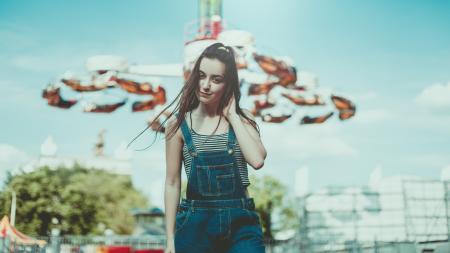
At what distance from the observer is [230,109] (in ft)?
6.44

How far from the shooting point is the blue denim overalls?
1848 millimetres

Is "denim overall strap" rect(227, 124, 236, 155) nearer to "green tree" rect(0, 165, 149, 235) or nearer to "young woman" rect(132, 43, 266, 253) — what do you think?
"young woman" rect(132, 43, 266, 253)

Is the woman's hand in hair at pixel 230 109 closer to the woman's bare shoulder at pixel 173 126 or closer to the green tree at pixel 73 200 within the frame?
the woman's bare shoulder at pixel 173 126

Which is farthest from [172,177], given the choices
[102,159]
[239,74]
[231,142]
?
[102,159]

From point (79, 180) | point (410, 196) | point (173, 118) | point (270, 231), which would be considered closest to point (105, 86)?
point (410, 196)

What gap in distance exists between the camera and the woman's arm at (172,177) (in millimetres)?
1972

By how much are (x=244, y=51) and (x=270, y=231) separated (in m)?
19.7

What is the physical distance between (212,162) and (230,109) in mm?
198

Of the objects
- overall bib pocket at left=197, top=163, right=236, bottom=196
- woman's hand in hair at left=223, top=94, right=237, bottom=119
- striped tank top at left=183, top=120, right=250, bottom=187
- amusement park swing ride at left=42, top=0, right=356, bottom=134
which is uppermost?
amusement park swing ride at left=42, top=0, right=356, bottom=134

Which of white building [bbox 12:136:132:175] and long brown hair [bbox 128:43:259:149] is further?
white building [bbox 12:136:132:175]

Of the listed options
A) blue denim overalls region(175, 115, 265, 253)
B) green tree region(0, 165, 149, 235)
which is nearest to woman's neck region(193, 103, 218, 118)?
blue denim overalls region(175, 115, 265, 253)

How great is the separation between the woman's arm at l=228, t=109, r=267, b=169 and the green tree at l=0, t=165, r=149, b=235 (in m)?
26.6

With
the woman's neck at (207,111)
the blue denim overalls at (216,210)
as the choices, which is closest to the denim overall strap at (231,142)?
the blue denim overalls at (216,210)

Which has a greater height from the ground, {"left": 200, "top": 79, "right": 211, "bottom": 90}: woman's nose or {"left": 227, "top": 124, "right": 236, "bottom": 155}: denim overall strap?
{"left": 200, "top": 79, "right": 211, "bottom": 90}: woman's nose
